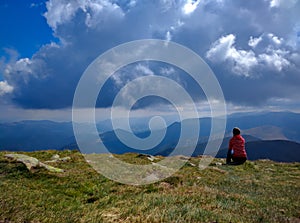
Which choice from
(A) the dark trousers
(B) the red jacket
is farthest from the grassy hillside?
(A) the dark trousers

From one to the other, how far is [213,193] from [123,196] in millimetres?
3750

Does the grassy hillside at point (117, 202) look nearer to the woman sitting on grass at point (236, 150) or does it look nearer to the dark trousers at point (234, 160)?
the woman sitting on grass at point (236, 150)

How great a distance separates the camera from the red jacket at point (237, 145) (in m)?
24.0

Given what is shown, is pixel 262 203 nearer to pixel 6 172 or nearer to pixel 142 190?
pixel 142 190

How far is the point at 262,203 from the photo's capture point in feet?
33.0

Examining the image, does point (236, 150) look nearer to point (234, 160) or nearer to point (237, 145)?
point (237, 145)

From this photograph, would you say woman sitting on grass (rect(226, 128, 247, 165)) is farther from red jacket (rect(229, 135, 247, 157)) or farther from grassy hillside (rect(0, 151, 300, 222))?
grassy hillside (rect(0, 151, 300, 222))

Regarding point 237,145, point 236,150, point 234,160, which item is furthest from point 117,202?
point 234,160

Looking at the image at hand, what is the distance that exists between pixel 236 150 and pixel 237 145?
1.02 meters

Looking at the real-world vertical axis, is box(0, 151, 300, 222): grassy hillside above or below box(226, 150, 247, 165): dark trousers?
above

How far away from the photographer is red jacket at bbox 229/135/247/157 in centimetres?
2405

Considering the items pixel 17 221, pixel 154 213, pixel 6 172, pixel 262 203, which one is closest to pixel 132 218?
pixel 154 213

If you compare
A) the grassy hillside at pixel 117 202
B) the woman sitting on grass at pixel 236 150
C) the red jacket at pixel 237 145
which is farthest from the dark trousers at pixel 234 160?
the grassy hillside at pixel 117 202

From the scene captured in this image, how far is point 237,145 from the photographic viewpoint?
79.3 ft
